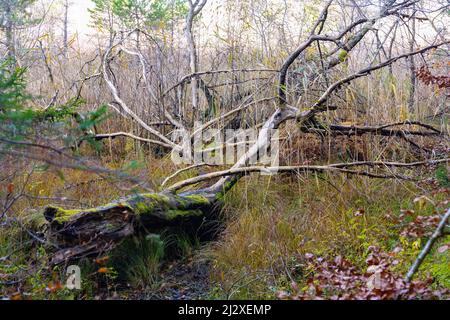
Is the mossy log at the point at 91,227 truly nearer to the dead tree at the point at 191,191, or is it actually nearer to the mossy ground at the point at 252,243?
the dead tree at the point at 191,191

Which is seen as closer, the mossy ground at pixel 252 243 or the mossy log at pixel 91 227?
the mossy log at pixel 91 227

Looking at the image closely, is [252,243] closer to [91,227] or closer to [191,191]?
[191,191]

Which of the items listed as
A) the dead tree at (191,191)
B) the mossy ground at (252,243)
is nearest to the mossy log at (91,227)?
the dead tree at (191,191)

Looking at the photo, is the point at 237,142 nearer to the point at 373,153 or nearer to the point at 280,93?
the point at 280,93

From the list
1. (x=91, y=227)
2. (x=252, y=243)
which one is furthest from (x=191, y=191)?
(x=91, y=227)

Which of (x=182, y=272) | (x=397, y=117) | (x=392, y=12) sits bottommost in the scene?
(x=182, y=272)

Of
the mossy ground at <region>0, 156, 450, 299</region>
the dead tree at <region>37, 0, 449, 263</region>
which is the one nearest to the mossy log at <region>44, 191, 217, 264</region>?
the dead tree at <region>37, 0, 449, 263</region>

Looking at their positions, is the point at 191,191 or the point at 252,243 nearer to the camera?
the point at 252,243

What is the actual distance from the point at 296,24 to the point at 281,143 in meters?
1.96

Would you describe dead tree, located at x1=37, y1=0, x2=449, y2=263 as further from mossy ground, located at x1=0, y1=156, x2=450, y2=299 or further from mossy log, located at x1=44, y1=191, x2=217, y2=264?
mossy ground, located at x1=0, y1=156, x2=450, y2=299

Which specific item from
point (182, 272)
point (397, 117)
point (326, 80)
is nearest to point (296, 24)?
point (326, 80)

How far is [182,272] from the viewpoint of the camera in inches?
151

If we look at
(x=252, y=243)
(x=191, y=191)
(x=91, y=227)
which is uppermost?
(x=191, y=191)
